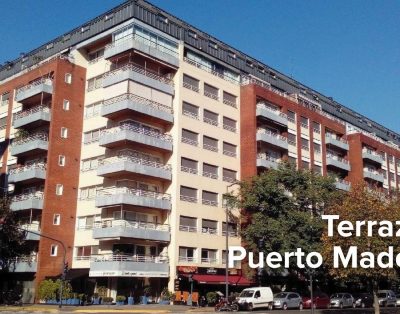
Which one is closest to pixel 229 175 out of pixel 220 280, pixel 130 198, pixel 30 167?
pixel 220 280

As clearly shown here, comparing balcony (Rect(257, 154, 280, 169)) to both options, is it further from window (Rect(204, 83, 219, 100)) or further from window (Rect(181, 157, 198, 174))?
window (Rect(181, 157, 198, 174))

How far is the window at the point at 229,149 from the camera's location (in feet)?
205

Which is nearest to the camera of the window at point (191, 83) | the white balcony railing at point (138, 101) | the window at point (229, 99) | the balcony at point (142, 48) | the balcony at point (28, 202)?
the white balcony railing at point (138, 101)

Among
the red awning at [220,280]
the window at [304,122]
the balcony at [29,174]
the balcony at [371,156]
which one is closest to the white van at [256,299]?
the red awning at [220,280]

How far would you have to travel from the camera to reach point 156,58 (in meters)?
56.1

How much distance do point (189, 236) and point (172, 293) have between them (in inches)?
254

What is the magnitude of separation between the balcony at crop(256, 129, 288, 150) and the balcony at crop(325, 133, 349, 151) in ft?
41.3

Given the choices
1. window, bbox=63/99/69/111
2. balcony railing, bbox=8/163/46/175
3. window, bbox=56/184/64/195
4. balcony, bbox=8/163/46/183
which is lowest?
window, bbox=56/184/64/195

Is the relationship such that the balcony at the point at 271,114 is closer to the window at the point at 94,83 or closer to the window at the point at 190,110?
the window at the point at 190,110

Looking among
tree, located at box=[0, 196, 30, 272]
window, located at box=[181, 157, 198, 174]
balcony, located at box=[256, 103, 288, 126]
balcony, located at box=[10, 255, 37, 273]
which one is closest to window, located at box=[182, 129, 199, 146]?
window, located at box=[181, 157, 198, 174]

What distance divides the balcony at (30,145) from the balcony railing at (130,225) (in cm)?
994

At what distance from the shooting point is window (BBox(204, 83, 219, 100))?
61.7 metres

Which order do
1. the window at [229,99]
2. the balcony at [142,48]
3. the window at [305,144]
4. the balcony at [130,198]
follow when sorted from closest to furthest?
1. the balcony at [130,198]
2. the balcony at [142,48]
3. the window at [229,99]
4. the window at [305,144]

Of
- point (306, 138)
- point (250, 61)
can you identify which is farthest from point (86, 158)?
point (306, 138)
